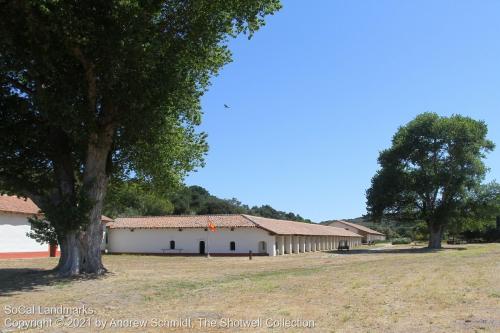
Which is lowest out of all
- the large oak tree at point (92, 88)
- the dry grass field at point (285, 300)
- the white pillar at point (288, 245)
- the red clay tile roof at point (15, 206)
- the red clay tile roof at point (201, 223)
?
the dry grass field at point (285, 300)

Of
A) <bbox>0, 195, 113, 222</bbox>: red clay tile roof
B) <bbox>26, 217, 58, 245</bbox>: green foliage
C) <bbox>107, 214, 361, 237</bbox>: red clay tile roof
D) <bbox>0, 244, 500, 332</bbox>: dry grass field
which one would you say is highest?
<bbox>0, 195, 113, 222</bbox>: red clay tile roof

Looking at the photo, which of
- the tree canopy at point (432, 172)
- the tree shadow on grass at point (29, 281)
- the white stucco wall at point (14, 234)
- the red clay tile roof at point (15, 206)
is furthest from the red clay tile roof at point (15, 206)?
the tree canopy at point (432, 172)

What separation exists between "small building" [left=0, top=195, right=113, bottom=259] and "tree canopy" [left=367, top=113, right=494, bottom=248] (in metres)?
39.3

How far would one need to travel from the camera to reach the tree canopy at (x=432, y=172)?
60.3m

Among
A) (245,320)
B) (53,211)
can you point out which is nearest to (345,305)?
(245,320)

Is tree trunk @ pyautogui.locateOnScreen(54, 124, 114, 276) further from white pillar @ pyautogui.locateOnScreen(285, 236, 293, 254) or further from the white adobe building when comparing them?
white pillar @ pyautogui.locateOnScreen(285, 236, 293, 254)

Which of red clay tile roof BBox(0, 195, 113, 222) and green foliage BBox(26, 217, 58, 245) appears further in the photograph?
red clay tile roof BBox(0, 195, 113, 222)

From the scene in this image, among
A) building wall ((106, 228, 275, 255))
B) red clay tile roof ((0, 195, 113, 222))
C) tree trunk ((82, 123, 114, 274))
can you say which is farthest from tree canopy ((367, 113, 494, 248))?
tree trunk ((82, 123, 114, 274))

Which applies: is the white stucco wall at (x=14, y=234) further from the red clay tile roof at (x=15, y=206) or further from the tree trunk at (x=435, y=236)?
the tree trunk at (x=435, y=236)

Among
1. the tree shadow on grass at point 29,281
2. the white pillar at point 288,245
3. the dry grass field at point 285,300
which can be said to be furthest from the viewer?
the white pillar at point 288,245

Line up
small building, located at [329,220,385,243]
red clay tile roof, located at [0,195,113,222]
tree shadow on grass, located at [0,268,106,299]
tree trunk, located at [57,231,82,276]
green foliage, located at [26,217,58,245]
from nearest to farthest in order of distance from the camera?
1. tree shadow on grass, located at [0,268,106,299]
2. tree trunk, located at [57,231,82,276]
3. green foliage, located at [26,217,58,245]
4. red clay tile roof, located at [0,195,113,222]
5. small building, located at [329,220,385,243]

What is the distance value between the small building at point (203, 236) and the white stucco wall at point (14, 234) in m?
18.5

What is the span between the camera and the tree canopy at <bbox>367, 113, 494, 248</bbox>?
6031 cm

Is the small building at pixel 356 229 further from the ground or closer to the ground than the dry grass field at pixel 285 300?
further from the ground
